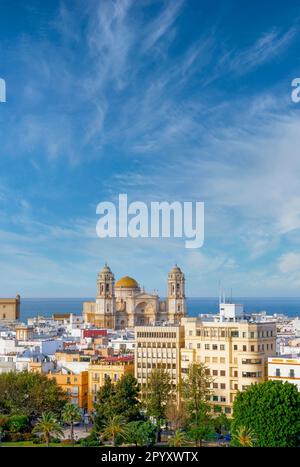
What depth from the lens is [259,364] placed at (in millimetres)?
45156

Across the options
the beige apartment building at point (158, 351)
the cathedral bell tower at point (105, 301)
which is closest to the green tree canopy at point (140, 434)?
the beige apartment building at point (158, 351)

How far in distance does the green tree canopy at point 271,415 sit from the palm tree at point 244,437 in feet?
0.54

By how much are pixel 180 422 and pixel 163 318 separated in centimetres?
5303

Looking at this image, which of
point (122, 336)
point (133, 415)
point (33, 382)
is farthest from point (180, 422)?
point (122, 336)

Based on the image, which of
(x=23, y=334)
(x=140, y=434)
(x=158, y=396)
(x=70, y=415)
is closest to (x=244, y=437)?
(x=140, y=434)

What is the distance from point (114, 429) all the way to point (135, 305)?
5632cm

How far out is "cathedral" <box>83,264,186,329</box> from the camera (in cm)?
9175

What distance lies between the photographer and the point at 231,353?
46344mm

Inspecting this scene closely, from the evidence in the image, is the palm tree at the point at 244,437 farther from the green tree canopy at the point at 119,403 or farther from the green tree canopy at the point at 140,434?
the green tree canopy at the point at 119,403

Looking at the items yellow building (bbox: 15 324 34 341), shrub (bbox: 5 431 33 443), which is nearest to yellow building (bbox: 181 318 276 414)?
shrub (bbox: 5 431 33 443)

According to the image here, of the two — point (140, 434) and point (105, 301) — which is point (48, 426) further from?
point (105, 301)

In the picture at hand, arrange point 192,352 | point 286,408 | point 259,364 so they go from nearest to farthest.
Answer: point 286,408, point 259,364, point 192,352

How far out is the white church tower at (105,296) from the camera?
91938mm
